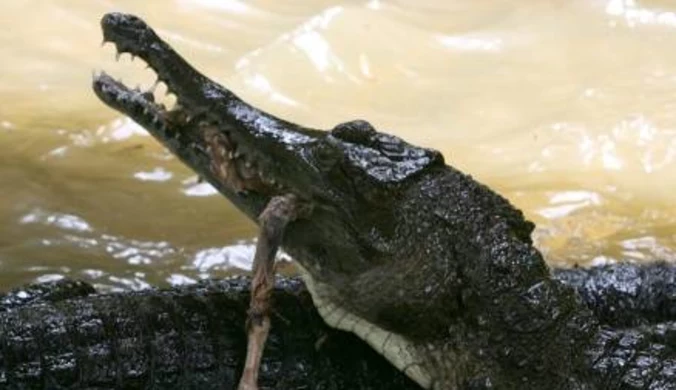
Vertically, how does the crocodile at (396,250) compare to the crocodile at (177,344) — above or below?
above

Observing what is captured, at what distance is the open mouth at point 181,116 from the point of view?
312cm

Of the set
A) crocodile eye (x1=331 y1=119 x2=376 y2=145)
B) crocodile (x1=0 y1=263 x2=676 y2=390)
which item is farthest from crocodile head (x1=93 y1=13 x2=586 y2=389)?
crocodile (x1=0 y1=263 x2=676 y2=390)

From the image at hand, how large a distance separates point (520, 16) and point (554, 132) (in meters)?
1.42

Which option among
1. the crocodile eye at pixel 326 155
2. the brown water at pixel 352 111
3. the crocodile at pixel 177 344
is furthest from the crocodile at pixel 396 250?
the brown water at pixel 352 111

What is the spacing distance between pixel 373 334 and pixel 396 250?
25 cm

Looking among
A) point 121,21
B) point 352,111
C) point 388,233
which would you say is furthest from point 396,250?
point 352,111

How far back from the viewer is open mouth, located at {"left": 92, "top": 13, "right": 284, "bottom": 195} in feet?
10.2

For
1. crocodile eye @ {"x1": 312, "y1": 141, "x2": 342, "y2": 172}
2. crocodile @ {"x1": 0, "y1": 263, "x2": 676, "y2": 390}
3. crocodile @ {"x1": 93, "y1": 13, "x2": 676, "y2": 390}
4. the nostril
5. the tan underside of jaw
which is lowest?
crocodile @ {"x1": 0, "y1": 263, "x2": 676, "y2": 390}

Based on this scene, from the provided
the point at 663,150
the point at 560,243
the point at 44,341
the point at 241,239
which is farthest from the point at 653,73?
the point at 44,341

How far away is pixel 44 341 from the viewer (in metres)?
3.05

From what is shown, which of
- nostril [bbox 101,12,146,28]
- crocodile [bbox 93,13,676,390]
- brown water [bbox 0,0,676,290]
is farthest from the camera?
brown water [bbox 0,0,676,290]

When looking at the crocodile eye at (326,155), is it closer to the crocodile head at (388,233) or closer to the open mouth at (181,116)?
the crocodile head at (388,233)

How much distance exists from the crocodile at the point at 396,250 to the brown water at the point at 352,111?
1.33m

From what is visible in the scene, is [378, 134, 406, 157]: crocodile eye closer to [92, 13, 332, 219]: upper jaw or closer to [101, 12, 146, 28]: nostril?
[92, 13, 332, 219]: upper jaw
